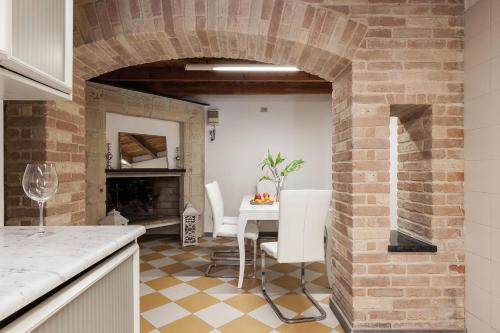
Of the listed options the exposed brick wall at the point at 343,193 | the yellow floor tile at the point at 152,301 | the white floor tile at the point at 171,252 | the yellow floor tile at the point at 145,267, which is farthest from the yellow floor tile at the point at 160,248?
the exposed brick wall at the point at 343,193

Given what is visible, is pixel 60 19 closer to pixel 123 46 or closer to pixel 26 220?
pixel 123 46

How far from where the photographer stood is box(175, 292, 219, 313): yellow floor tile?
2.67 metres

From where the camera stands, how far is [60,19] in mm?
1413

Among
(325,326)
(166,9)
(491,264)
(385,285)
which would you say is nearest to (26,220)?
(166,9)

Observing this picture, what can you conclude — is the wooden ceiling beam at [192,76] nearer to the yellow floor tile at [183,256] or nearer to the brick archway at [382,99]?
the brick archway at [382,99]

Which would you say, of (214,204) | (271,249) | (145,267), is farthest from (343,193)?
(145,267)

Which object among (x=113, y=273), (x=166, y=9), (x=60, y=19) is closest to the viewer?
(x=113, y=273)

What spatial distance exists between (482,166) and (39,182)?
2.35 meters

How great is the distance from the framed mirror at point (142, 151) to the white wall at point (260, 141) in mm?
753

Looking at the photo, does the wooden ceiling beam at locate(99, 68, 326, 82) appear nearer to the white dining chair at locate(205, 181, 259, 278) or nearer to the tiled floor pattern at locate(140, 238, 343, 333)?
the white dining chair at locate(205, 181, 259, 278)

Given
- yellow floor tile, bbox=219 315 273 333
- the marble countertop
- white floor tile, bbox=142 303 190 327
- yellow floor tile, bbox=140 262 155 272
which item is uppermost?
the marble countertop

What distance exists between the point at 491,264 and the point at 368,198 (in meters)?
0.77

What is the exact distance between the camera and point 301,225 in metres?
2.61

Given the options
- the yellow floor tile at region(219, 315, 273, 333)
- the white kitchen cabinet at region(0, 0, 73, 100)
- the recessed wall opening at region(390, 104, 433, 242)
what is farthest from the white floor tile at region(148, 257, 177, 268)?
the white kitchen cabinet at region(0, 0, 73, 100)
